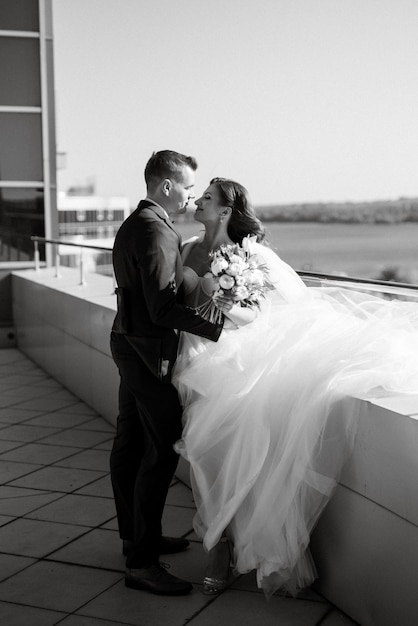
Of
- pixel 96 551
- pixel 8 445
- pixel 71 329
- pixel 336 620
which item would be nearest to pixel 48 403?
pixel 71 329

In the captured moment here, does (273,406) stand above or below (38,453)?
above

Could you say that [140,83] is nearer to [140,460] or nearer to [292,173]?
[292,173]

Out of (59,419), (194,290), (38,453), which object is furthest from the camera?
(59,419)

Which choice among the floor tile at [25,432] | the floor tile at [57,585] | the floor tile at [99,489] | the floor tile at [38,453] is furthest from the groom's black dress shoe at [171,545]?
the floor tile at [25,432]

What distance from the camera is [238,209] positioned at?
339cm

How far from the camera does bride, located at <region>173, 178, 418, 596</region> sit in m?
2.82

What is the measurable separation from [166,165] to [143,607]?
1656mm

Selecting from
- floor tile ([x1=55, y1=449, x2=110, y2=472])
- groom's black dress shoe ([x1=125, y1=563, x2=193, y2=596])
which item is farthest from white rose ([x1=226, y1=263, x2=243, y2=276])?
floor tile ([x1=55, y1=449, x2=110, y2=472])

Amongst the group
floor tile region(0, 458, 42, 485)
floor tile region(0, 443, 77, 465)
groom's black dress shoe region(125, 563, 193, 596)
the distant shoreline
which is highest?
groom's black dress shoe region(125, 563, 193, 596)

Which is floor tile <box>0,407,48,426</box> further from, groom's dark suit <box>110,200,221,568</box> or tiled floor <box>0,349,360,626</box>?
groom's dark suit <box>110,200,221,568</box>

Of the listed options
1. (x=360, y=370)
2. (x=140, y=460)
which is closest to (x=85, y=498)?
(x=140, y=460)

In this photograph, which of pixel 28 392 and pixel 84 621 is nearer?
pixel 84 621

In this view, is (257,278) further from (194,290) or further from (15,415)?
(15,415)

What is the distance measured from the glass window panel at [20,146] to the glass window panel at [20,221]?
20cm
